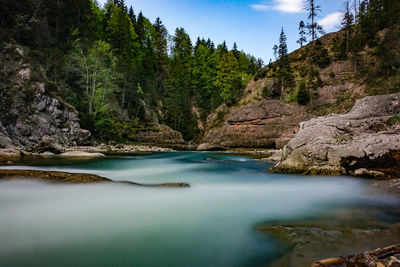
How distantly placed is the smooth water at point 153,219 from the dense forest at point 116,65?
20.0m

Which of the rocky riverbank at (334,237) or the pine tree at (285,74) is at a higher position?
the pine tree at (285,74)

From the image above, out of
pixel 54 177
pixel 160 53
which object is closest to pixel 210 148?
pixel 54 177

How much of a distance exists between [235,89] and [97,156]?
2823cm

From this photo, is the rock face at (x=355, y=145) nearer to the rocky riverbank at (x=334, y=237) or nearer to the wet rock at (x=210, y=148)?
the rocky riverbank at (x=334, y=237)

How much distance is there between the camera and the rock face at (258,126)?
24016 millimetres

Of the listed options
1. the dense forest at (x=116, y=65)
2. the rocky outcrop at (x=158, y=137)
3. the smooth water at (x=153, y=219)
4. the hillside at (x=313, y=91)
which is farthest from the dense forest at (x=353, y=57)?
the smooth water at (x=153, y=219)

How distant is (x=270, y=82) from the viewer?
3188 centimetres

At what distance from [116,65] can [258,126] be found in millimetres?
21479

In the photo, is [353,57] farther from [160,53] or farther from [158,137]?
[160,53]

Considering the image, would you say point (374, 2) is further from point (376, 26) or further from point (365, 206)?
point (365, 206)

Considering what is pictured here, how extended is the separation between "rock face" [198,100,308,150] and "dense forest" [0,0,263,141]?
7.09 metres

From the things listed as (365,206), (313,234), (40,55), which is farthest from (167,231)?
(40,55)

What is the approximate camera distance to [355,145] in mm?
6238

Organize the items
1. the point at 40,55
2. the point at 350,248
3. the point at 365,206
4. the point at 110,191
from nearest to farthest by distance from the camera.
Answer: the point at 350,248 → the point at 365,206 → the point at 110,191 → the point at 40,55
